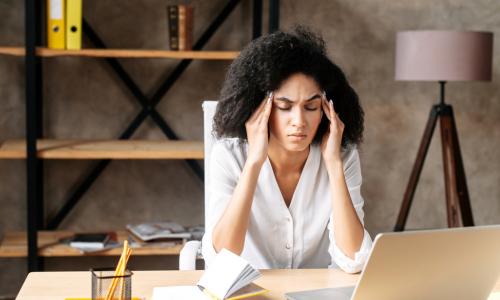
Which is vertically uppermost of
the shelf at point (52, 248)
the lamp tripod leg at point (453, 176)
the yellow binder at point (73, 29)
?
the yellow binder at point (73, 29)

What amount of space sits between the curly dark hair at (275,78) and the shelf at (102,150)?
1.06 metres

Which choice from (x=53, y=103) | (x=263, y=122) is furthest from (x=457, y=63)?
(x=53, y=103)

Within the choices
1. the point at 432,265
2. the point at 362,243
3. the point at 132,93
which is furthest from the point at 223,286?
the point at 132,93

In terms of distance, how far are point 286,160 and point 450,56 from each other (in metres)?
1.54

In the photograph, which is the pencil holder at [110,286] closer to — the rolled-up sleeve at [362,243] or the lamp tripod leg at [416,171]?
the rolled-up sleeve at [362,243]

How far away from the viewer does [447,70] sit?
3279mm

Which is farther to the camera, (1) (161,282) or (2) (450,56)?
(2) (450,56)

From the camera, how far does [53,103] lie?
3.43 m

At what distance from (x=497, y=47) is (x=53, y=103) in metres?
2.27

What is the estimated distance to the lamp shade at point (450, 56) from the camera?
3275mm

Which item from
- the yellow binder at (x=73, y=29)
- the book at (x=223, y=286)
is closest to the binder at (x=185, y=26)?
the yellow binder at (x=73, y=29)

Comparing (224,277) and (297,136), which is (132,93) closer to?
(297,136)

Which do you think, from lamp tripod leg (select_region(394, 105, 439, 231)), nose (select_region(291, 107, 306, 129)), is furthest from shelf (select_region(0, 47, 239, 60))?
nose (select_region(291, 107, 306, 129))

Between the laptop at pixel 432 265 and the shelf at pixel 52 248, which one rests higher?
the laptop at pixel 432 265
